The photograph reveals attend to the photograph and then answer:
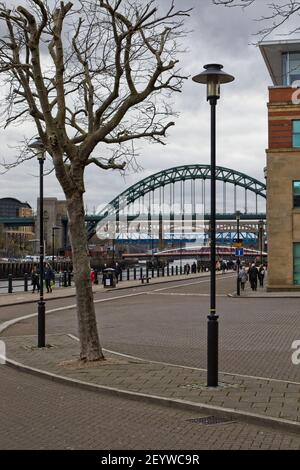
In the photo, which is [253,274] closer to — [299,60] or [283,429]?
[299,60]

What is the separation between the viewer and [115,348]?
14.8 m

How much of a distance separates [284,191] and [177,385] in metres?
29.5

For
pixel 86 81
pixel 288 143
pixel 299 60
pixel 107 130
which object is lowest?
pixel 107 130

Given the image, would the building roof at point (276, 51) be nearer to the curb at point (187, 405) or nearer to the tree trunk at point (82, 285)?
the tree trunk at point (82, 285)

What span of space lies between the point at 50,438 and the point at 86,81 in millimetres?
8149

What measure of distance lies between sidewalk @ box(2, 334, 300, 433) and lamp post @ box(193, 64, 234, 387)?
0.37 m

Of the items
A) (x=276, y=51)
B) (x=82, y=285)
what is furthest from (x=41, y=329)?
(x=276, y=51)

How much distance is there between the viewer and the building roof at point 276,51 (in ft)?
135

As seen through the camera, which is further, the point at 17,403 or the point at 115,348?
the point at 115,348

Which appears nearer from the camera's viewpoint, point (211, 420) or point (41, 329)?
point (211, 420)

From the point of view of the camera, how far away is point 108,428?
766cm

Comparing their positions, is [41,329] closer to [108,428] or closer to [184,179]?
[108,428]

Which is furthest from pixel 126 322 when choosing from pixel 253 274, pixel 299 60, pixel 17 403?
pixel 299 60

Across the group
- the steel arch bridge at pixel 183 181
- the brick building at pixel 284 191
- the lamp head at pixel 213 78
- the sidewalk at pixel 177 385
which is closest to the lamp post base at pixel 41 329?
the sidewalk at pixel 177 385
